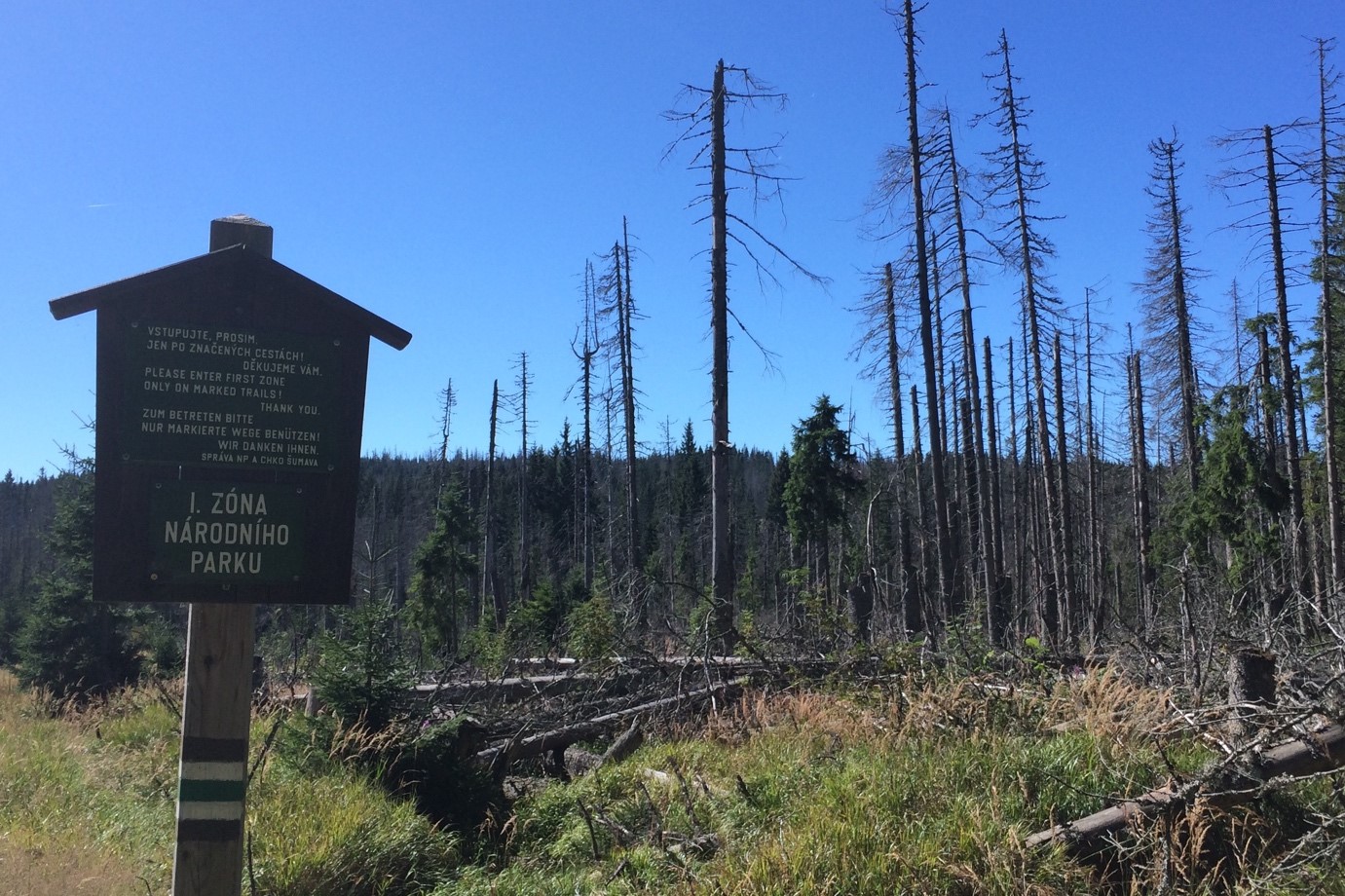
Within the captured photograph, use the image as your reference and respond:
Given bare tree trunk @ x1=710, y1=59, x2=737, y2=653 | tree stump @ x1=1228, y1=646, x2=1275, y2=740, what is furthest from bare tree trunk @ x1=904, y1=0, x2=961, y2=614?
tree stump @ x1=1228, y1=646, x2=1275, y2=740

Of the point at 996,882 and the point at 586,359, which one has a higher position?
the point at 586,359

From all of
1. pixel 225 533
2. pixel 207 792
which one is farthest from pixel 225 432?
pixel 207 792

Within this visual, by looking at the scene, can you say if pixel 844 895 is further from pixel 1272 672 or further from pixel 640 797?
pixel 1272 672

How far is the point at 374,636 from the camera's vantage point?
8672 mm

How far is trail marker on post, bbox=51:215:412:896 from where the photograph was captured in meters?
3.97

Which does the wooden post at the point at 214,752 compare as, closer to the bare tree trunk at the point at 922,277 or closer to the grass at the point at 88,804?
the grass at the point at 88,804

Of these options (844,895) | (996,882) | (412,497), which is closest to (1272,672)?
(996,882)

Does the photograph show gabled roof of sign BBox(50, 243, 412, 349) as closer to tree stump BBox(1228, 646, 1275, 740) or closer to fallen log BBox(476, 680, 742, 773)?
fallen log BBox(476, 680, 742, 773)

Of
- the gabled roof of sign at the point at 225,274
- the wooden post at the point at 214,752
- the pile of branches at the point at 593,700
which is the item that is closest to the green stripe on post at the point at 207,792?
the wooden post at the point at 214,752

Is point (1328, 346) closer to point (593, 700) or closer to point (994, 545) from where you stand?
point (994, 545)

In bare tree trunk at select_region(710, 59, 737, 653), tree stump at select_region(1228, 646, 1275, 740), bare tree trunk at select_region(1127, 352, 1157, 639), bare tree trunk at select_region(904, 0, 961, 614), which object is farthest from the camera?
bare tree trunk at select_region(1127, 352, 1157, 639)

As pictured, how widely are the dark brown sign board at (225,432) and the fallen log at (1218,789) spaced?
3.89 metres

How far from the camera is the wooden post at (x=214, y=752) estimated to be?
394 cm

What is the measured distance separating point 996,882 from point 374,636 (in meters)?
5.96
